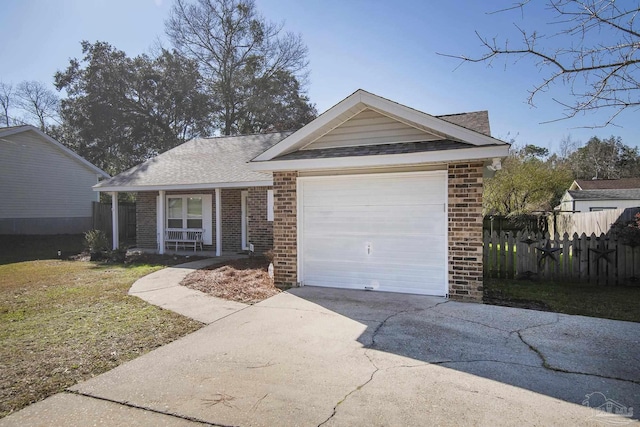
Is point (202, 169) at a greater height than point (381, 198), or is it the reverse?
point (202, 169)

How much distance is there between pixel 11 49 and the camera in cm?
→ 1844

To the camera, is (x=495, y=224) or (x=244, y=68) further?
(x=244, y=68)

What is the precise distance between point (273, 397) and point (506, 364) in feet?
8.20

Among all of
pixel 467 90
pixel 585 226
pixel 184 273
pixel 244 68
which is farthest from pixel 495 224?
pixel 244 68

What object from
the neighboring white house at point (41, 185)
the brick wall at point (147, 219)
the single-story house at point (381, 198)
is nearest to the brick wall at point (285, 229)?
the single-story house at point (381, 198)

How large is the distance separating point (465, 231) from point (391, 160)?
71.7 inches

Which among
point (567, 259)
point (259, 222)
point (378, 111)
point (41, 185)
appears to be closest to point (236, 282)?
point (259, 222)

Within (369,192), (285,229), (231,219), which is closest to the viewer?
(369,192)

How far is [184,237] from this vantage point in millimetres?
15078

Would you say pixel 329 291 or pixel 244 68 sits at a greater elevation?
pixel 244 68

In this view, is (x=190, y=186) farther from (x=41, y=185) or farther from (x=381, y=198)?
(x=41, y=185)

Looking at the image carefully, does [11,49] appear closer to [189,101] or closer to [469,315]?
[189,101]

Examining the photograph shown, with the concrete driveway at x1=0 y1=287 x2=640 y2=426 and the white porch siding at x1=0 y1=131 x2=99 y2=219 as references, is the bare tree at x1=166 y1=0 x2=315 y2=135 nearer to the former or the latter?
the white porch siding at x1=0 y1=131 x2=99 y2=219

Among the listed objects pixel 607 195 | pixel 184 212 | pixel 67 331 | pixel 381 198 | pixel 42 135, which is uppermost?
pixel 42 135
